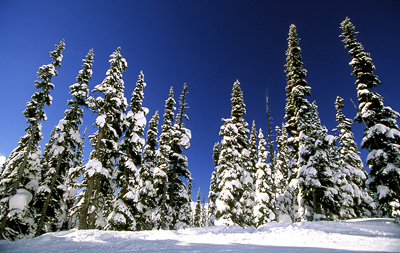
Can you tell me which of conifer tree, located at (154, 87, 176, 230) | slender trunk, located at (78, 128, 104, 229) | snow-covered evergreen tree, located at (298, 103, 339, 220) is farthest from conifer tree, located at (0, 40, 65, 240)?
snow-covered evergreen tree, located at (298, 103, 339, 220)

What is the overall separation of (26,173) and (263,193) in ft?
96.4

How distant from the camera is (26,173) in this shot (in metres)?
20.3

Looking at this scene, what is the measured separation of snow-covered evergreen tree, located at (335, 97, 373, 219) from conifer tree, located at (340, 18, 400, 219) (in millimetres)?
9267

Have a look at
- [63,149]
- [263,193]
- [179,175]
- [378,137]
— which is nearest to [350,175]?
[263,193]

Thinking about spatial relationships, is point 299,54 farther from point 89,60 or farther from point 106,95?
point 89,60

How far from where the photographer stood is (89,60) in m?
22.7

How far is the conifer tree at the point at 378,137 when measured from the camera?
15.9 meters

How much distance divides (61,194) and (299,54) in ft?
102

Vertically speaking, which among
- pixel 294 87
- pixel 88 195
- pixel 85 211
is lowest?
pixel 85 211

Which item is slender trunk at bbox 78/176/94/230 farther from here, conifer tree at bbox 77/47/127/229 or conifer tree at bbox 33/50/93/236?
conifer tree at bbox 33/50/93/236

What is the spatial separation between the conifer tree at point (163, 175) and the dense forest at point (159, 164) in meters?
0.12

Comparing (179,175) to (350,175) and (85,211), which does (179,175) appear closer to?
(85,211)

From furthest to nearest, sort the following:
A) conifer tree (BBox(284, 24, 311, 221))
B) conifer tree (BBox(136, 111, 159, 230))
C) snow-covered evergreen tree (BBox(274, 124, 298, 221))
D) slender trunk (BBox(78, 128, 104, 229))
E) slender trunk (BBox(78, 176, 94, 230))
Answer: snow-covered evergreen tree (BBox(274, 124, 298, 221)) → conifer tree (BBox(136, 111, 159, 230)) → conifer tree (BBox(284, 24, 311, 221)) → slender trunk (BBox(78, 128, 104, 229)) → slender trunk (BBox(78, 176, 94, 230))

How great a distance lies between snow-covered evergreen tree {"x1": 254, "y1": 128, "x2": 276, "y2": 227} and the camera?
93.8 ft
